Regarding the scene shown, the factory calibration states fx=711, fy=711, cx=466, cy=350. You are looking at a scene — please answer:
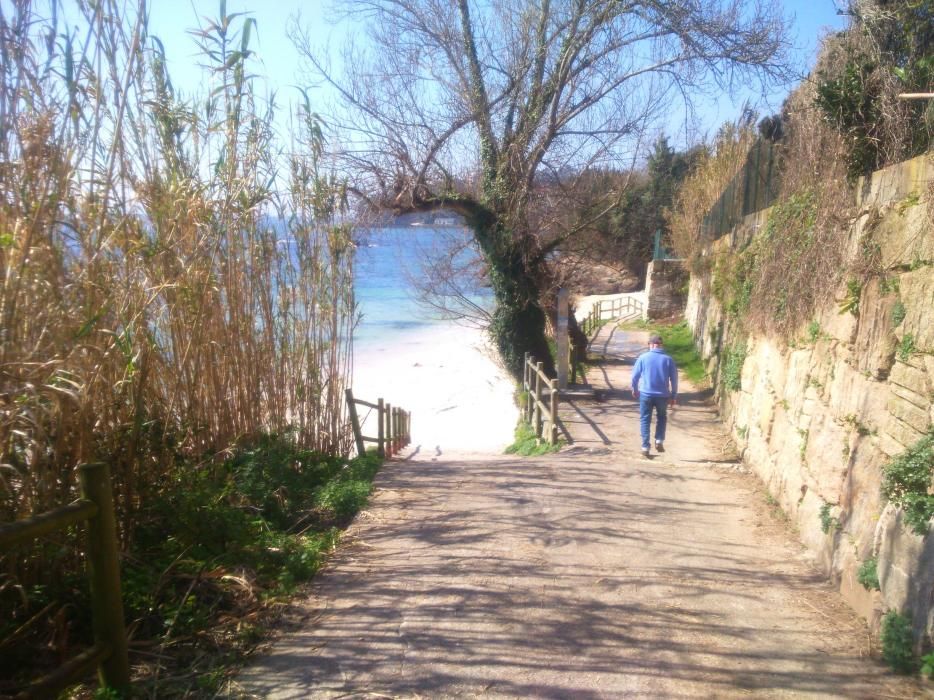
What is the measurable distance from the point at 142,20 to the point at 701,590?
423 cm

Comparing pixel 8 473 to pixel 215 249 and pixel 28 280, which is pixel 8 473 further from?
pixel 215 249

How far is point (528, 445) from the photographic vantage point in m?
10.3

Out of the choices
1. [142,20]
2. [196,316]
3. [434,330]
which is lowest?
[434,330]

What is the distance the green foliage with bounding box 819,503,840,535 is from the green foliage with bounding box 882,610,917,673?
3.67 feet

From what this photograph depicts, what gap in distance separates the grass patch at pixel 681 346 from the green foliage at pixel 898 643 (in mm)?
9397

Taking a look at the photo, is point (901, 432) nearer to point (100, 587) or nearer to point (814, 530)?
point (814, 530)

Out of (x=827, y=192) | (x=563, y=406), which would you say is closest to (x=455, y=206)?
(x=563, y=406)

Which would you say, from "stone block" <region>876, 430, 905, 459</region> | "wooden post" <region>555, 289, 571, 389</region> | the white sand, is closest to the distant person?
"stone block" <region>876, 430, 905, 459</region>

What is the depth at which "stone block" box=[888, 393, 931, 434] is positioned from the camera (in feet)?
10.9

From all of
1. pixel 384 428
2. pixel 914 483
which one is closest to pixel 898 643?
pixel 914 483

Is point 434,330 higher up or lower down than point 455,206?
lower down

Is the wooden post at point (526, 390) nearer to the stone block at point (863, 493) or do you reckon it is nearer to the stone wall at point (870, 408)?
the stone wall at point (870, 408)

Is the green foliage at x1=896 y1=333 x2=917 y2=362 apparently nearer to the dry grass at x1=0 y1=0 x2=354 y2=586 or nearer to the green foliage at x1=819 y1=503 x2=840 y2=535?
the green foliage at x1=819 y1=503 x2=840 y2=535

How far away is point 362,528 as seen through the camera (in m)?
5.00
